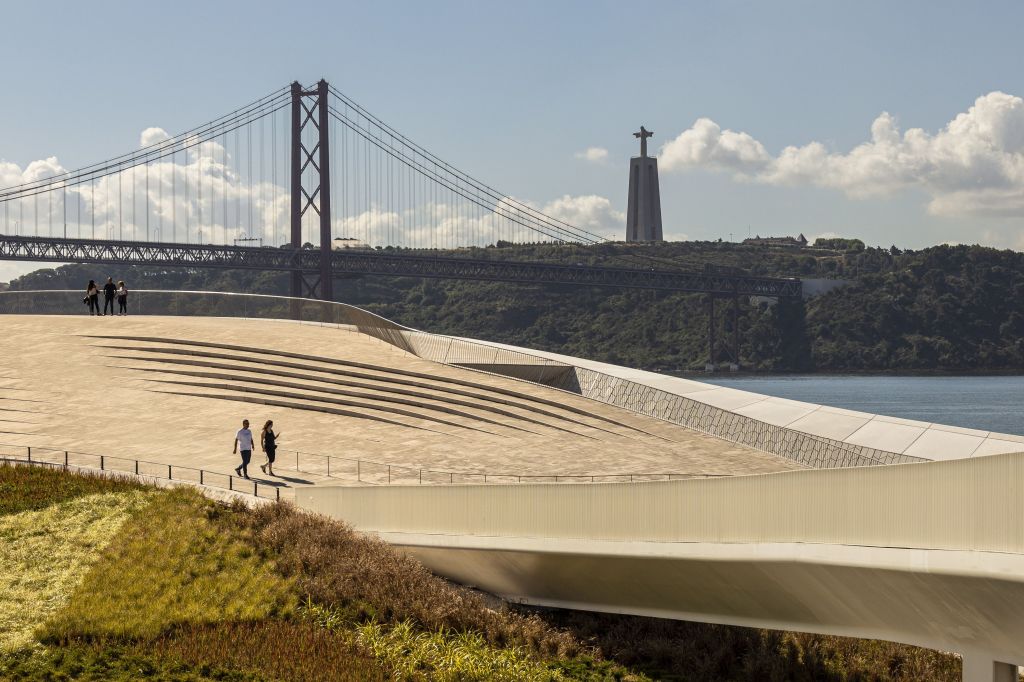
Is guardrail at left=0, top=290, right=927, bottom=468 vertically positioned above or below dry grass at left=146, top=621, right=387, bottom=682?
above

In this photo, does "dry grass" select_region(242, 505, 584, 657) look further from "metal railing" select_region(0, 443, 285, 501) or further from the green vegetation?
"metal railing" select_region(0, 443, 285, 501)

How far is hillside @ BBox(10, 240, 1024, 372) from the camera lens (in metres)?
86.6

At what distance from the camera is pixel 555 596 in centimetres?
1287

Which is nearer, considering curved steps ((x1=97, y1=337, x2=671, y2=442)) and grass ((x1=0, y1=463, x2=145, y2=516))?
grass ((x1=0, y1=463, x2=145, y2=516))

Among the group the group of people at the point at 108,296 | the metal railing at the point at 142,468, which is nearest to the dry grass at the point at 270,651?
the metal railing at the point at 142,468

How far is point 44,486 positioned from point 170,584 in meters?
4.28

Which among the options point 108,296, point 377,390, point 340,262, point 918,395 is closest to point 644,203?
point 918,395

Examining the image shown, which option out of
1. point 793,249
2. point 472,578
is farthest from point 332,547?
point 793,249

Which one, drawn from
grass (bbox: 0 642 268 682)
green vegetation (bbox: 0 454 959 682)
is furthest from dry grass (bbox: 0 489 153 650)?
grass (bbox: 0 642 268 682)

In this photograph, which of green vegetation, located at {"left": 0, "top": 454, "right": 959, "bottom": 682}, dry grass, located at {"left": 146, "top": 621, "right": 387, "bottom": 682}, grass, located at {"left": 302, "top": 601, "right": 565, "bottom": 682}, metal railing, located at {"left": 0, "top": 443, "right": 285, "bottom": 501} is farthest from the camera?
metal railing, located at {"left": 0, "top": 443, "right": 285, "bottom": 501}

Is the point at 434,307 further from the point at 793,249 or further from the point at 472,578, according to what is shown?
the point at 472,578

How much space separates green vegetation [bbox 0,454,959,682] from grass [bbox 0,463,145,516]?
0.71m

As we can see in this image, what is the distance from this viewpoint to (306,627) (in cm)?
1161

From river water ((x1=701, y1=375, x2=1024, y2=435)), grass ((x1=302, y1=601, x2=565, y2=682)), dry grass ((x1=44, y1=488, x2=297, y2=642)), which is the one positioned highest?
dry grass ((x1=44, y1=488, x2=297, y2=642))
